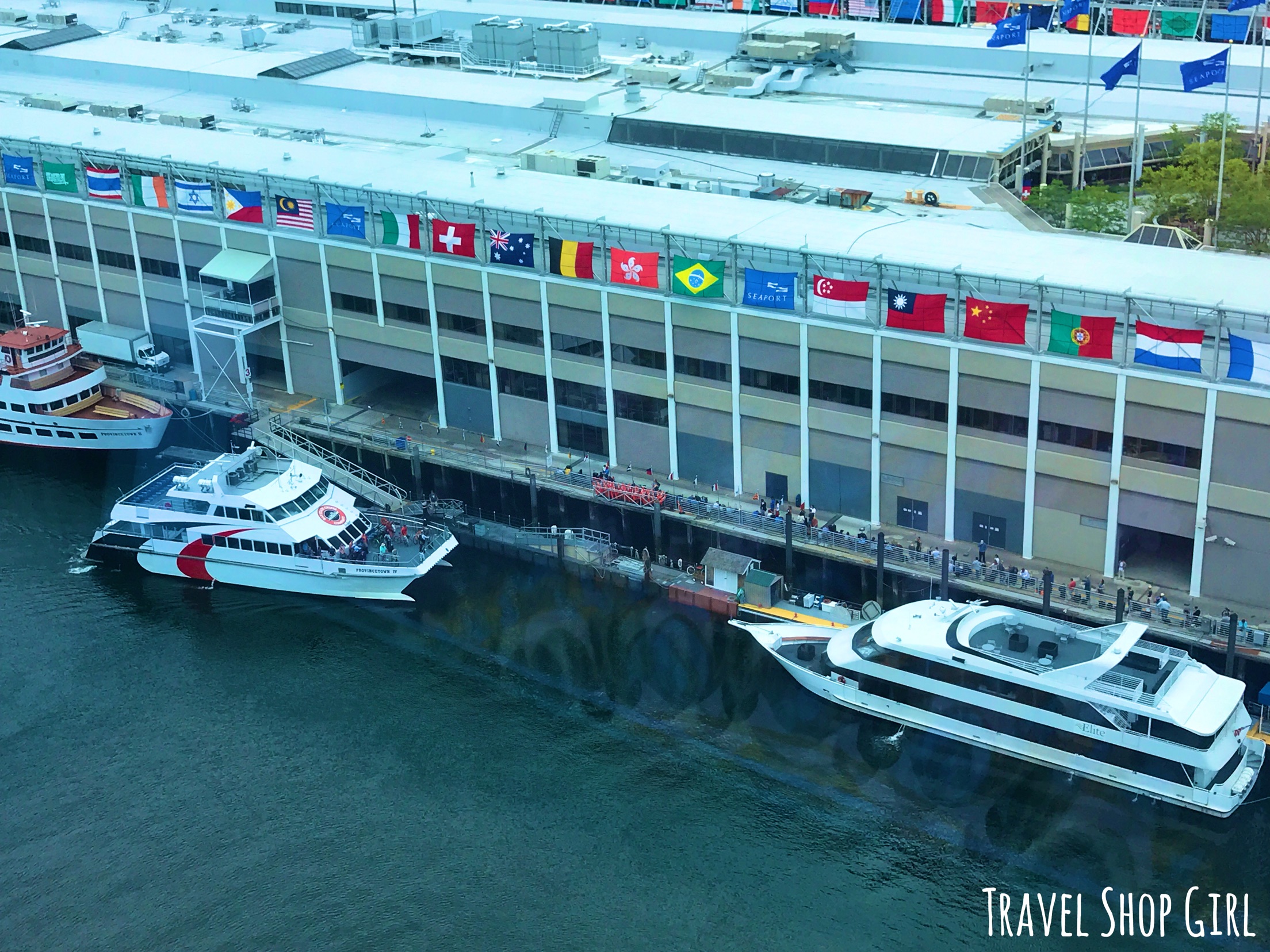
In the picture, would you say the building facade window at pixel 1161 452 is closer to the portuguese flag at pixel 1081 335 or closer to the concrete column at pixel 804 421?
the portuguese flag at pixel 1081 335

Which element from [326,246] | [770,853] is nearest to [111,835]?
[770,853]

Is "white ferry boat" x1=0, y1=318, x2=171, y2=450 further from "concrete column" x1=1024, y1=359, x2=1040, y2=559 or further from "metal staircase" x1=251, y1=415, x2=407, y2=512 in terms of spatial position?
"concrete column" x1=1024, y1=359, x2=1040, y2=559

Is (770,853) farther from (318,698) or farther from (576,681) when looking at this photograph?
(318,698)

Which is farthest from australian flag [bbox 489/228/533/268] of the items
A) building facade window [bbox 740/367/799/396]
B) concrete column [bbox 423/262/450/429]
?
building facade window [bbox 740/367/799/396]

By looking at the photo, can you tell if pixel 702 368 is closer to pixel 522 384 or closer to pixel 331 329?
pixel 522 384

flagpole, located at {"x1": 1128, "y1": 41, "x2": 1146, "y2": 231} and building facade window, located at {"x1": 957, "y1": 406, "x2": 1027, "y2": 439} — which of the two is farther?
flagpole, located at {"x1": 1128, "y1": 41, "x2": 1146, "y2": 231}
